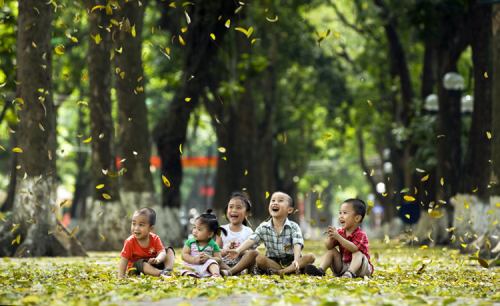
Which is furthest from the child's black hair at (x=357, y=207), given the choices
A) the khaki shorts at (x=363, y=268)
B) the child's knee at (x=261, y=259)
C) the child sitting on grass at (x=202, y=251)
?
the child sitting on grass at (x=202, y=251)

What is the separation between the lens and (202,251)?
9570mm

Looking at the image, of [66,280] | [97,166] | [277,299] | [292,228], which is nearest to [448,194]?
[97,166]

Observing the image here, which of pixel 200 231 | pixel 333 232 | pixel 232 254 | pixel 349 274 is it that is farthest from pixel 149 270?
pixel 349 274

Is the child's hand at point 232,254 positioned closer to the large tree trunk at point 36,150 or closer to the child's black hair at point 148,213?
the child's black hair at point 148,213

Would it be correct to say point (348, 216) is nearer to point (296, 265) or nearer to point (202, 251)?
point (296, 265)

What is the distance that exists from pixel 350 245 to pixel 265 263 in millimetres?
1066

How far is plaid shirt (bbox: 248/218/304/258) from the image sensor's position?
10.0 meters

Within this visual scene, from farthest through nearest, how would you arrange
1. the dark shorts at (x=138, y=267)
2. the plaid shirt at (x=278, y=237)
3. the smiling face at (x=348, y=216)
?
1. the plaid shirt at (x=278, y=237)
2. the smiling face at (x=348, y=216)
3. the dark shorts at (x=138, y=267)

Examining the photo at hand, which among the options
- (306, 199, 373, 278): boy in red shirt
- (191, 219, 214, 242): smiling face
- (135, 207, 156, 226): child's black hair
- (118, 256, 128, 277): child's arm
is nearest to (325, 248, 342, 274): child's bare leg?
(306, 199, 373, 278): boy in red shirt

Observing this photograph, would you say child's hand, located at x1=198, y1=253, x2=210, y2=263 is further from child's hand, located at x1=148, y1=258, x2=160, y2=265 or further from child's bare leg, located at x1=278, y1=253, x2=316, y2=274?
child's bare leg, located at x1=278, y1=253, x2=316, y2=274

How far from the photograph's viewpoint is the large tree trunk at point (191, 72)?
2367 centimetres

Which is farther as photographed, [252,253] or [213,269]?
[252,253]

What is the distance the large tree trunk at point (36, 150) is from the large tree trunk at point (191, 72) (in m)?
7.94

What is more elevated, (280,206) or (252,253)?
(280,206)
